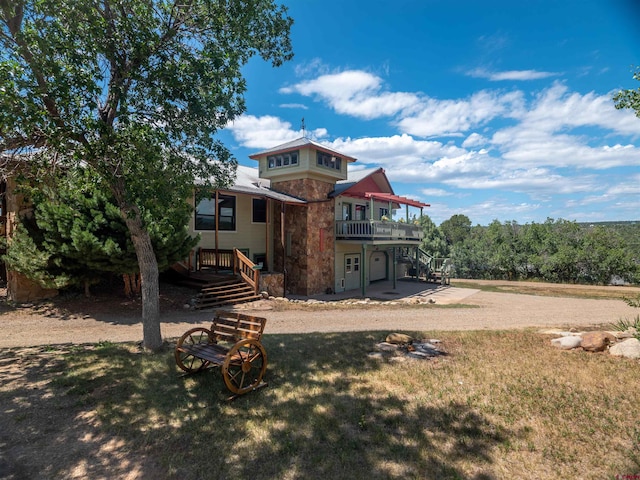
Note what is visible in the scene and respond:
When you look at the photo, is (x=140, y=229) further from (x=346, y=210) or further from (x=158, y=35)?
(x=346, y=210)

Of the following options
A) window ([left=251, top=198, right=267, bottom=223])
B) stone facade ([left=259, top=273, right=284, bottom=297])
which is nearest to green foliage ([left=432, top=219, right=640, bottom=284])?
window ([left=251, top=198, right=267, bottom=223])

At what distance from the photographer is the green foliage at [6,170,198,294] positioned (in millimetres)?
9852

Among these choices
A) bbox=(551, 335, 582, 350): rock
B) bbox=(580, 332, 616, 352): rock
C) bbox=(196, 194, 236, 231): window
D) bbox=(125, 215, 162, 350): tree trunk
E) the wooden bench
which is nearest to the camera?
the wooden bench

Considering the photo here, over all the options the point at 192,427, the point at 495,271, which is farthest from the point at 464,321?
the point at 495,271

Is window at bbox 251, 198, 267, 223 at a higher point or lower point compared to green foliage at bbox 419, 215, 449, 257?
higher

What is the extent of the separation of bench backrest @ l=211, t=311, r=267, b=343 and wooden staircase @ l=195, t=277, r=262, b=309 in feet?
21.7

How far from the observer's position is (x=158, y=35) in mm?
6141

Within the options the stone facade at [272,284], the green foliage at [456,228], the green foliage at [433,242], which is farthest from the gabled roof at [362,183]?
the green foliage at [456,228]

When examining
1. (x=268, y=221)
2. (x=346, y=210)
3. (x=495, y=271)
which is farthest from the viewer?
(x=495, y=271)

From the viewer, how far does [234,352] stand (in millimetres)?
5008

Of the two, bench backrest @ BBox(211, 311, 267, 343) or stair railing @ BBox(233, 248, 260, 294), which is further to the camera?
stair railing @ BBox(233, 248, 260, 294)

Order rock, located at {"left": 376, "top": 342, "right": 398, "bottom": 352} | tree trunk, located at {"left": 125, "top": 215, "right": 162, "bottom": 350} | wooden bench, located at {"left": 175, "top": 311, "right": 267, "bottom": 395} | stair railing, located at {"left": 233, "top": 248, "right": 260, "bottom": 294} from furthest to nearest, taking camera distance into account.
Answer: stair railing, located at {"left": 233, "top": 248, "right": 260, "bottom": 294}, rock, located at {"left": 376, "top": 342, "right": 398, "bottom": 352}, tree trunk, located at {"left": 125, "top": 215, "right": 162, "bottom": 350}, wooden bench, located at {"left": 175, "top": 311, "right": 267, "bottom": 395}

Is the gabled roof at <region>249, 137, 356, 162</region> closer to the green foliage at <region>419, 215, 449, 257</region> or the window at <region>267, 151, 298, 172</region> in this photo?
the window at <region>267, 151, 298, 172</region>

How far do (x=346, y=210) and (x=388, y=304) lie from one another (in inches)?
308
